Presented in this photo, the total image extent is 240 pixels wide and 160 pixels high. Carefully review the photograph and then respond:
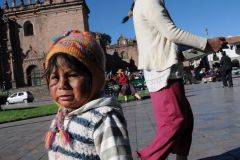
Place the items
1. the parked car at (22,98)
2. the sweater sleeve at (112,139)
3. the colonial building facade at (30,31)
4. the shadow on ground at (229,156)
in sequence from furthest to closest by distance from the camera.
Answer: the colonial building facade at (30,31) → the parked car at (22,98) → the shadow on ground at (229,156) → the sweater sleeve at (112,139)

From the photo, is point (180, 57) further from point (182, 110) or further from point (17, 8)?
point (17, 8)

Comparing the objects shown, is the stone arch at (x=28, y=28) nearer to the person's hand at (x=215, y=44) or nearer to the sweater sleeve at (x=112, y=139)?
the person's hand at (x=215, y=44)

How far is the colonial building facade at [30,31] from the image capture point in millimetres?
53406

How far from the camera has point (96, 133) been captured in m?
1.91

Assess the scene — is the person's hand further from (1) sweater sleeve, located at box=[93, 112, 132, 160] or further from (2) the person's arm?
(1) sweater sleeve, located at box=[93, 112, 132, 160]

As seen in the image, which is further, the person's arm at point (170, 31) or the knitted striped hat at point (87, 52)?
the person's arm at point (170, 31)

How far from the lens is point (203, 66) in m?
3.62

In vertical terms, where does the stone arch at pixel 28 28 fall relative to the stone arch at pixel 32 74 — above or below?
above

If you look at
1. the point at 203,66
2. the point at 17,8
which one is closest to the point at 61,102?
the point at 203,66

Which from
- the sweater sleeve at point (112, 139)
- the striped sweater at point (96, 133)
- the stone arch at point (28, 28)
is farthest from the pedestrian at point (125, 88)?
the stone arch at point (28, 28)

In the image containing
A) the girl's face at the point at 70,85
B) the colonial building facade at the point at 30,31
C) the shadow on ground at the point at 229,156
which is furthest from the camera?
the colonial building facade at the point at 30,31

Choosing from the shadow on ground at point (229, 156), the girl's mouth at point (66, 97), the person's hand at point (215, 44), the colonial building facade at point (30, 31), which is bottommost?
the shadow on ground at point (229, 156)

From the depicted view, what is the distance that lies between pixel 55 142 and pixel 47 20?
2095 inches

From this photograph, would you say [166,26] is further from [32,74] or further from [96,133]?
[32,74]
